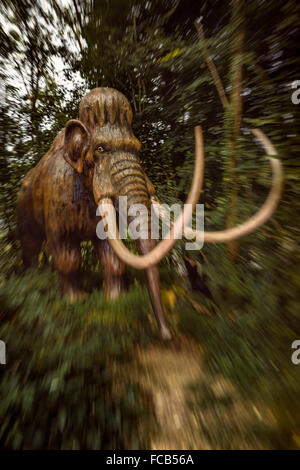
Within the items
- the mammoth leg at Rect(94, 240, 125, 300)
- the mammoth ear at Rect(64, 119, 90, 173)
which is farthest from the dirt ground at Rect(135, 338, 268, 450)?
the mammoth ear at Rect(64, 119, 90, 173)

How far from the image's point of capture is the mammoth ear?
6.94ft

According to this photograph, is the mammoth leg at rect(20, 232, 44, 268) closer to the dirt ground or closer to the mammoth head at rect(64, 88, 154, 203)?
the mammoth head at rect(64, 88, 154, 203)

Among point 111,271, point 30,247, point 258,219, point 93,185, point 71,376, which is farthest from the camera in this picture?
point 30,247

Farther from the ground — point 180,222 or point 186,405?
point 180,222

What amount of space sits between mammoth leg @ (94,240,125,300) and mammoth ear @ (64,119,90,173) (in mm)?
941

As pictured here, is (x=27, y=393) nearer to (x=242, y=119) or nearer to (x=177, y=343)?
(x=177, y=343)

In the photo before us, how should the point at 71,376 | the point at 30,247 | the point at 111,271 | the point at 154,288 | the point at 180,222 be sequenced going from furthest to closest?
the point at 30,247
the point at 111,271
the point at 154,288
the point at 71,376
the point at 180,222

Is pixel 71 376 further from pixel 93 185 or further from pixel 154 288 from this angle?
pixel 93 185

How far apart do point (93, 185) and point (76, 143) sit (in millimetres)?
456

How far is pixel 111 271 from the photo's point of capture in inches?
102

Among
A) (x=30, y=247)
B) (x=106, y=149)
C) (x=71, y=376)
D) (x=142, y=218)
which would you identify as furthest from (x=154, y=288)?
(x=30, y=247)

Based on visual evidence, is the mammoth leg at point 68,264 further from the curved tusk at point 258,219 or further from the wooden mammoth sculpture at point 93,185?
the curved tusk at point 258,219

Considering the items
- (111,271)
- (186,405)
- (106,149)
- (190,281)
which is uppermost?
(106,149)

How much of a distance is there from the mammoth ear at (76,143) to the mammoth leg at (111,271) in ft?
3.09
